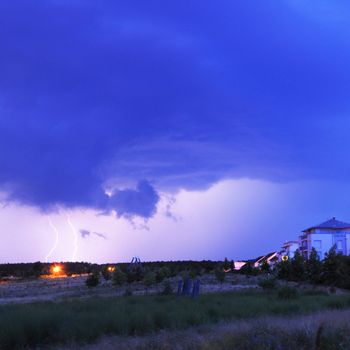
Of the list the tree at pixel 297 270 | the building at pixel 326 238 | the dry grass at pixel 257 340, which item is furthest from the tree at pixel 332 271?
the dry grass at pixel 257 340

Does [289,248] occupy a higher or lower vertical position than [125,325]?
higher

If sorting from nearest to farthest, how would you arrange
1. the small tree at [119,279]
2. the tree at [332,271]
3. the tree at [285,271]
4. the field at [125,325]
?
the field at [125,325] → the tree at [332,271] → the small tree at [119,279] → the tree at [285,271]

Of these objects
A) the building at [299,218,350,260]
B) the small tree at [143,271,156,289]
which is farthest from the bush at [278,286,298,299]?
the building at [299,218,350,260]

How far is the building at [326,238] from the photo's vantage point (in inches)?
3799

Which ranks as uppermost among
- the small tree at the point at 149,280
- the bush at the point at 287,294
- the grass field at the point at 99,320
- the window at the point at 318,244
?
the window at the point at 318,244

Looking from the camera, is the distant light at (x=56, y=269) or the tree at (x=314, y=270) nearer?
the tree at (x=314, y=270)

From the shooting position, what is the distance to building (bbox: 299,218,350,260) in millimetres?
96500

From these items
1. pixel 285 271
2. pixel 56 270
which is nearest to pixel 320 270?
pixel 285 271

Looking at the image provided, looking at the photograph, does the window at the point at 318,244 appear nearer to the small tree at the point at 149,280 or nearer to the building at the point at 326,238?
the building at the point at 326,238

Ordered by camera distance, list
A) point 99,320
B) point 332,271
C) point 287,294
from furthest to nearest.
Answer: point 332,271
point 287,294
point 99,320

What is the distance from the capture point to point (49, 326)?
19219 mm

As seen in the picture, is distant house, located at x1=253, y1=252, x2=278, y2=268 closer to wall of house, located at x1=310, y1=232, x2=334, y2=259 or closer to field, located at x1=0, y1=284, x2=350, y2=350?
wall of house, located at x1=310, y1=232, x2=334, y2=259

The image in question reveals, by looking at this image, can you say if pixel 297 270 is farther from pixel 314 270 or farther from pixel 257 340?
pixel 257 340

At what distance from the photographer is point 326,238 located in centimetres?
9819
